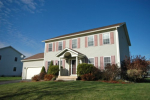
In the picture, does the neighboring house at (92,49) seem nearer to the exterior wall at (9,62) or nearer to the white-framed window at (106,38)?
the white-framed window at (106,38)

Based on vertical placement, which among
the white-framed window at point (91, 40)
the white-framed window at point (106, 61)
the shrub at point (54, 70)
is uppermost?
the white-framed window at point (91, 40)

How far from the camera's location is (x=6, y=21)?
13.2 meters

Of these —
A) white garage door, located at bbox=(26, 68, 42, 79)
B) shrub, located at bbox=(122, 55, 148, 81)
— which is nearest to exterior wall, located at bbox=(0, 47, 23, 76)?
white garage door, located at bbox=(26, 68, 42, 79)

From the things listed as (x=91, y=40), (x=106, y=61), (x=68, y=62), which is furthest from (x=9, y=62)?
(x=106, y=61)

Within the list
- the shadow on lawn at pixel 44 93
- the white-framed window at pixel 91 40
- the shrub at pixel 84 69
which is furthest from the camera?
the white-framed window at pixel 91 40

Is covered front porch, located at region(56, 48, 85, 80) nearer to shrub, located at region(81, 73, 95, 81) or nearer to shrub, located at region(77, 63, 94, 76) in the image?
shrub, located at region(77, 63, 94, 76)

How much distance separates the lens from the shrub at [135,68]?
1155 cm

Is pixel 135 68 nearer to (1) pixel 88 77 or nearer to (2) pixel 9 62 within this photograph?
(1) pixel 88 77

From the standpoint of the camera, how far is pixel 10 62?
3206cm

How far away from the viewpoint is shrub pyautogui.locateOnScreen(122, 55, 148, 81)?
11.6 metres

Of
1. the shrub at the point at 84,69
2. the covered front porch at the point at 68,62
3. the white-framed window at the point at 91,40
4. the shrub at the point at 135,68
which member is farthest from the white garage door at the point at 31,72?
the shrub at the point at 135,68

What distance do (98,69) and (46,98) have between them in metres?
8.85

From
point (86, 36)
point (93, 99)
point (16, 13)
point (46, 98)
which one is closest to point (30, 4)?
point (16, 13)

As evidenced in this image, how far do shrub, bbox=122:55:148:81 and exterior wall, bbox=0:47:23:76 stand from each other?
29594 millimetres
